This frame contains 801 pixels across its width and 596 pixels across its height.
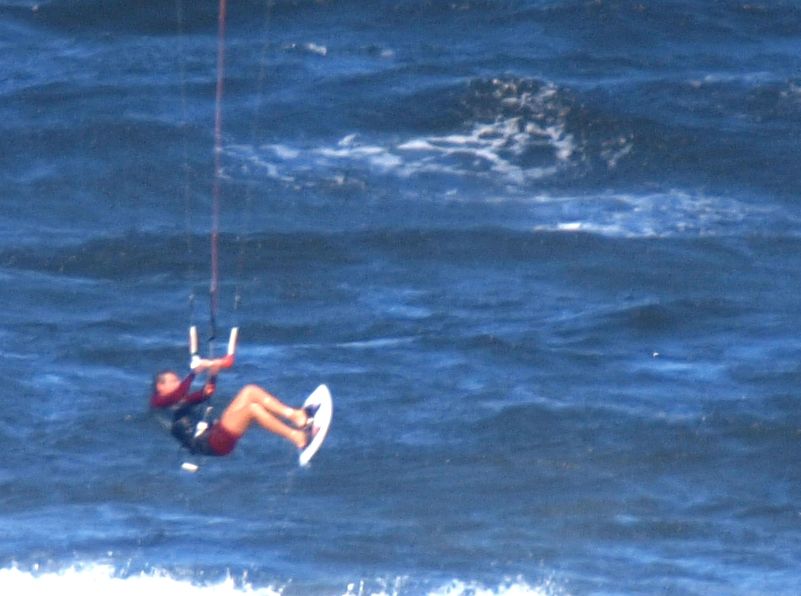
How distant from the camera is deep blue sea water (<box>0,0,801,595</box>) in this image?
13.3 m

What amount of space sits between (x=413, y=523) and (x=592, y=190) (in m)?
10.8

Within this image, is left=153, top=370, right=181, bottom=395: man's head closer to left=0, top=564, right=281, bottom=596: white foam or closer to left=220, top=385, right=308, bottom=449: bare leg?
left=220, top=385, right=308, bottom=449: bare leg

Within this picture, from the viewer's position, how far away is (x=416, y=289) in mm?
19969

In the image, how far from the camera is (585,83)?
1014 inches

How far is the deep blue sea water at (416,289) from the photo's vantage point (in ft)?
43.7

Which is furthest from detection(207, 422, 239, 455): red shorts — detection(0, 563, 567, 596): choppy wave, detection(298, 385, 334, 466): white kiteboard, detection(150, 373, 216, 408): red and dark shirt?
detection(0, 563, 567, 596): choppy wave

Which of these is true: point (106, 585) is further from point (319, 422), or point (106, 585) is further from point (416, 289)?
point (416, 289)

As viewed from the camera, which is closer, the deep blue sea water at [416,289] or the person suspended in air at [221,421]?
the person suspended in air at [221,421]

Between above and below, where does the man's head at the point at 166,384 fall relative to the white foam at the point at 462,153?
above

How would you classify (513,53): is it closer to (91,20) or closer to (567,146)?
(567,146)

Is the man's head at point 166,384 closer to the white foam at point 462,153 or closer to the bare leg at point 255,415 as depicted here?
the bare leg at point 255,415

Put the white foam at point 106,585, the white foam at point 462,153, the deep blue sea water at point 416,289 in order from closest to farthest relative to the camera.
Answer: the white foam at point 106,585
the deep blue sea water at point 416,289
the white foam at point 462,153

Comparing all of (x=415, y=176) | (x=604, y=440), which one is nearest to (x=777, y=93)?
(x=415, y=176)

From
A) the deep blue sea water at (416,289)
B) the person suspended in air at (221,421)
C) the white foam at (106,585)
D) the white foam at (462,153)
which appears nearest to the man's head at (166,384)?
the person suspended in air at (221,421)
